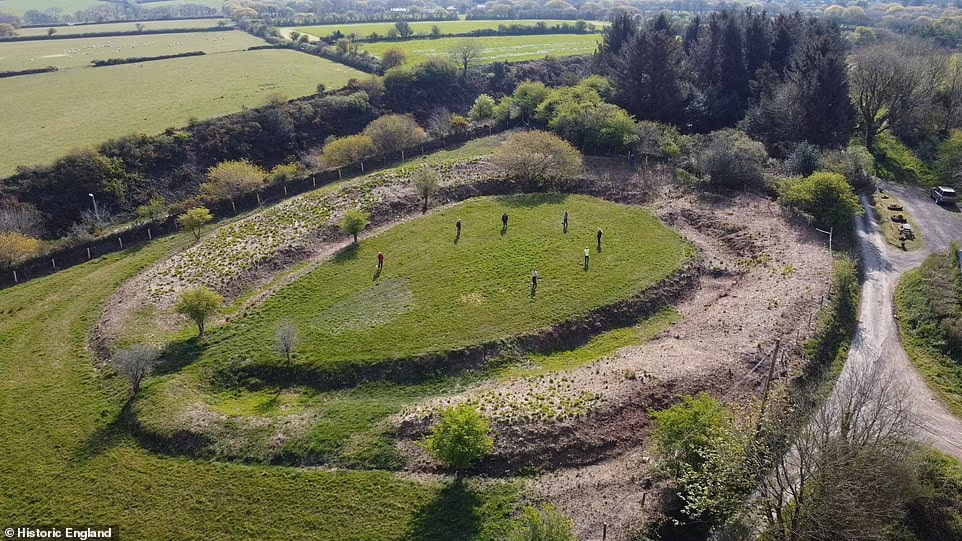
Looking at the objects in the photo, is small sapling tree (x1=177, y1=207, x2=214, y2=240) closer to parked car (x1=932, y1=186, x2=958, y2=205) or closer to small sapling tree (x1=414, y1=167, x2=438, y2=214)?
small sapling tree (x1=414, y1=167, x2=438, y2=214)

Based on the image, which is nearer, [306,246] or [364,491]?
[364,491]

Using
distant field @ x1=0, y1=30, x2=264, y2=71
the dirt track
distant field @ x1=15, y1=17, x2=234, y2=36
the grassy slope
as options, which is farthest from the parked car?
distant field @ x1=15, y1=17, x2=234, y2=36

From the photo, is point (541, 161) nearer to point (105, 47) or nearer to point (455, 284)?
point (455, 284)

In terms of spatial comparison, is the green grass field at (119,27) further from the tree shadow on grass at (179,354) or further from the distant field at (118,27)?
the tree shadow on grass at (179,354)

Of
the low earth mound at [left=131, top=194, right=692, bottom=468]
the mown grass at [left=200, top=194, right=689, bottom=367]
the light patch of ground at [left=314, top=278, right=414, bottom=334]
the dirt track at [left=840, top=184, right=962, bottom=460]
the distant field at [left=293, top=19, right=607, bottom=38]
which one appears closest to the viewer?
the low earth mound at [left=131, top=194, right=692, bottom=468]

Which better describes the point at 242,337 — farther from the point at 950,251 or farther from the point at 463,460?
the point at 950,251

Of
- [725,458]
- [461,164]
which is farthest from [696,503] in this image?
[461,164]

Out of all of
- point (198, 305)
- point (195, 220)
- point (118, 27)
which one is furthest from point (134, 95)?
point (118, 27)
